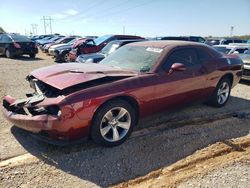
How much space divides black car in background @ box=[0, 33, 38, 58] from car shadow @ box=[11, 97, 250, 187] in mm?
13558

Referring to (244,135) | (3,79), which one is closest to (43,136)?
(244,135)

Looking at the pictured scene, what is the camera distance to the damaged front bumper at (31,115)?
11.2 ft

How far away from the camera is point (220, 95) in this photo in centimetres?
607

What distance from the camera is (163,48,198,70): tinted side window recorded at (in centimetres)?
465

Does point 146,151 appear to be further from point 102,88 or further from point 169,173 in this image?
point 102,88

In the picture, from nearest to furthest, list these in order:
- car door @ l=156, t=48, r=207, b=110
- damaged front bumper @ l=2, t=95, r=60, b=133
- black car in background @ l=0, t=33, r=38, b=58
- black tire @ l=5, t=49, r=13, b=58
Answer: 1. damaged front bumper @ l=2, t=95, r=60, b=133
2. car door @ l=156, t=48, r=207, b=110
3. black car in background @ l=0, t=33, r=38, b=58
4. black tire @ l=5, t=49, r=13, b=58

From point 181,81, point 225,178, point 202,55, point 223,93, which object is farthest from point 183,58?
point 225,178

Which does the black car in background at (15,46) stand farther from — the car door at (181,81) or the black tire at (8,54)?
the car door at (181,81)

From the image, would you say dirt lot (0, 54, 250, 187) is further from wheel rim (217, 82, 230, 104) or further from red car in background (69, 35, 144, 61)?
red car in background (69, 35, 144, 61)

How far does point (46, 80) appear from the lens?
3.95m

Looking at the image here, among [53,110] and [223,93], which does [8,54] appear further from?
[53,110]

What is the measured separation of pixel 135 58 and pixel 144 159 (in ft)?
6.42

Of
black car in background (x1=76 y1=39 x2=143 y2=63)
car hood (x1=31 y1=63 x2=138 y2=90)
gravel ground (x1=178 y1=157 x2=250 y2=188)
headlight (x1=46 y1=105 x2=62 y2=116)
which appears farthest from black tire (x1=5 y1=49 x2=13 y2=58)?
gravel ground (x1=178 y1=157 x2=250 y2=188)

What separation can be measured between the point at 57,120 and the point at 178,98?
2.34 meters
